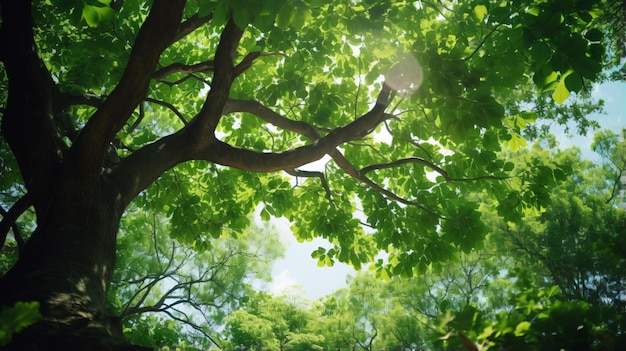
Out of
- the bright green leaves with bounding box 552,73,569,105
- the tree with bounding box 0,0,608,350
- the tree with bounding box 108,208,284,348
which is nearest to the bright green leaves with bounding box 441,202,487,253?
the tree with bounding box 0,0,608,350

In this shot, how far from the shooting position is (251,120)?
6184 millimetres

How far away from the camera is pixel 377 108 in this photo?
4852 millimetres

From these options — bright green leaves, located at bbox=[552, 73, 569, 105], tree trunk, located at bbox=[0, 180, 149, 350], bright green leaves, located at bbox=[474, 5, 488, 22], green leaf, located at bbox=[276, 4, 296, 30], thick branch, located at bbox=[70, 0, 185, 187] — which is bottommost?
tree trunk, located at bbox=[0, 180, 149, 350]

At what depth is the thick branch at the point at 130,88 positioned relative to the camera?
2.79m

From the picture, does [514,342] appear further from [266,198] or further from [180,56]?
[180,56]

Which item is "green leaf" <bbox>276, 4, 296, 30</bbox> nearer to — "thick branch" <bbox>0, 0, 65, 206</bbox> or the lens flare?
the lens flare

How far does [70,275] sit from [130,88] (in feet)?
4.45

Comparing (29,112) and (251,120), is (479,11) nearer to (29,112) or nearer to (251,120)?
(251,120)

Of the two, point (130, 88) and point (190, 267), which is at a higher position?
point (190, 267)

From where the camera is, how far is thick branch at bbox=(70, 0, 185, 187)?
9.14ft

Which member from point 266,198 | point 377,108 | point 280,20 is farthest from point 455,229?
point 280,20

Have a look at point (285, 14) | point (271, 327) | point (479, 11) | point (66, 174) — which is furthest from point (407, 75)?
point (271, 327)

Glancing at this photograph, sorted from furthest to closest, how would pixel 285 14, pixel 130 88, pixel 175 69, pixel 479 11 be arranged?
1. pixel 175 69
2. pixel 479 11
3. pixel 130 88
4. pixel 285 14

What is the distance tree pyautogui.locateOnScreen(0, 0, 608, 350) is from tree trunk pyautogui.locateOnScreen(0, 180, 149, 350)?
0.01 meters
